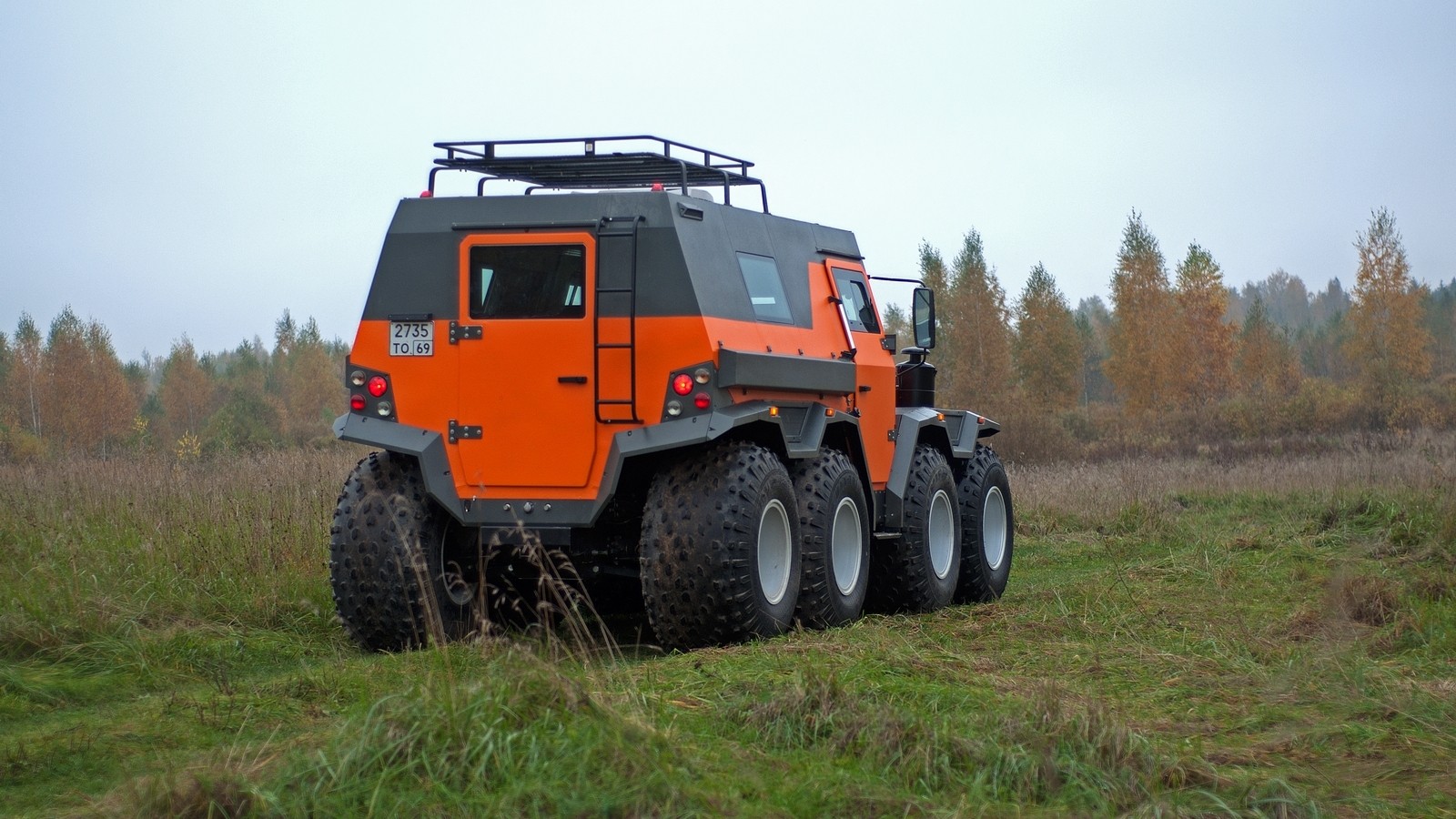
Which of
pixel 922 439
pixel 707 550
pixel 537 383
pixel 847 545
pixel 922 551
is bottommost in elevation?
pixel 922 551

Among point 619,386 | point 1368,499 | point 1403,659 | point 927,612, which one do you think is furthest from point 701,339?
point 1368,499

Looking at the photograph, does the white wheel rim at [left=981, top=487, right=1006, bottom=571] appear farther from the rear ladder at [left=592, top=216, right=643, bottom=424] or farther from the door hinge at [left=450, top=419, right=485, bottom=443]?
the door hinge at [left=450, top=419, right=485, bottom=443]

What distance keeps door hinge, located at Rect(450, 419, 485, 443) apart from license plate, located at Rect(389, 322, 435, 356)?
43 cm

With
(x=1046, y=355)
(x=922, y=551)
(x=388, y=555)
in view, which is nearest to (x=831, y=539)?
(x=922, y=551)

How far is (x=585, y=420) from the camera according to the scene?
7461 millimetres

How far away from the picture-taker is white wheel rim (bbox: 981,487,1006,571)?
36.4 ft

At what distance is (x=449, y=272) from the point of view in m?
7.71

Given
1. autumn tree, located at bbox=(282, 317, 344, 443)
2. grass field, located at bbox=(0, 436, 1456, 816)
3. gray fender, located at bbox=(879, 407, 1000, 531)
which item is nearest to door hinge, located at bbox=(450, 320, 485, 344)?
grass field, located at bbox=(0, 436, 1456, 816)

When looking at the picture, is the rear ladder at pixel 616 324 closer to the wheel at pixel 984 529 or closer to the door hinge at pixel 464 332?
the door hinge at pixel 464 332

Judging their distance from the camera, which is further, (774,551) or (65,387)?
(65,387)

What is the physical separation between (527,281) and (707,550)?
1.83 meters

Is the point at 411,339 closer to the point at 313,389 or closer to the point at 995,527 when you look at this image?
the point at 995,527

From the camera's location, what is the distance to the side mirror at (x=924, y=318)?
1040cm

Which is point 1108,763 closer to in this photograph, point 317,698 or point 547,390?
point 317,698
